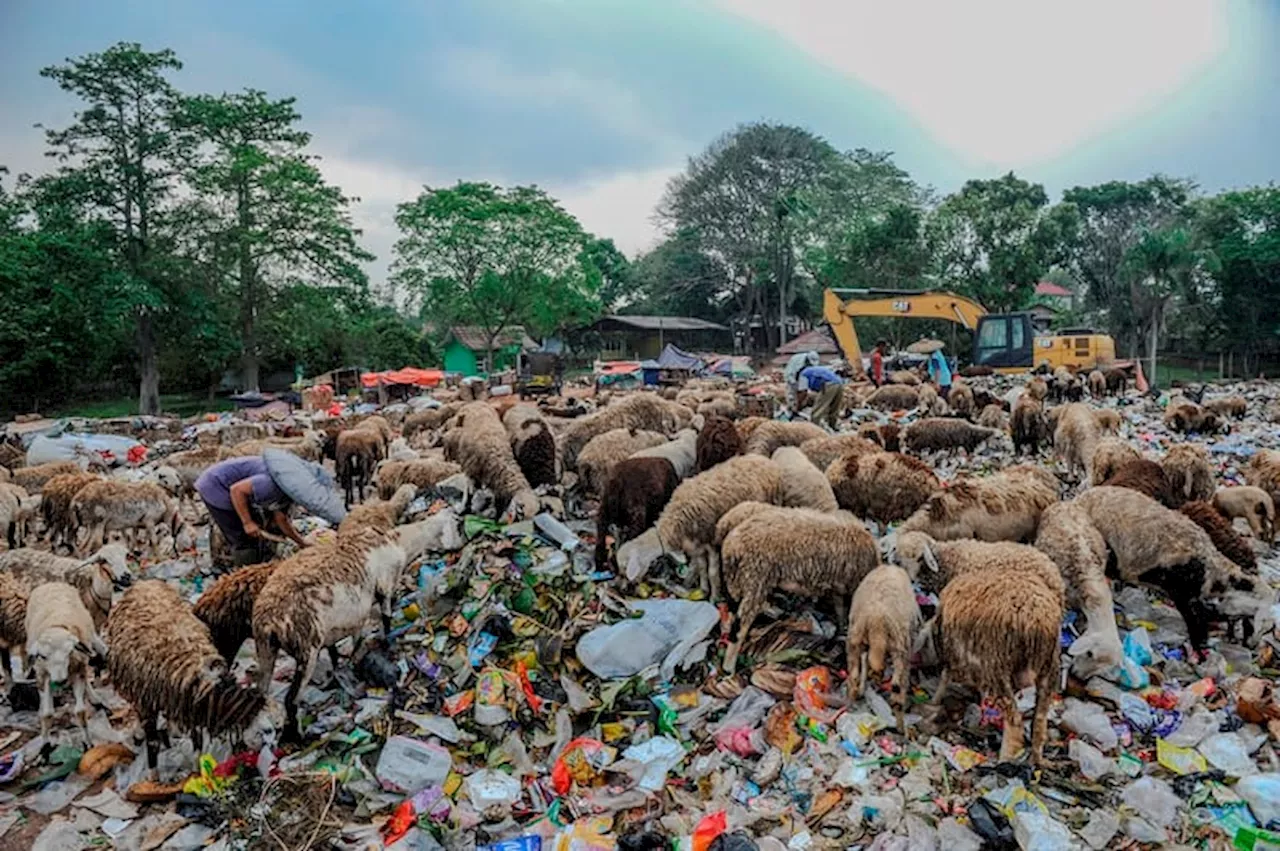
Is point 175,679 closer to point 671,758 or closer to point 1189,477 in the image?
point 671,758

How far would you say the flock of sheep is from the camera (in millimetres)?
3883

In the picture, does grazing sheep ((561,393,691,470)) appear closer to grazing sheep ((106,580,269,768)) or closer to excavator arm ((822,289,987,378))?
grazing sheep ((106,580,269,768))

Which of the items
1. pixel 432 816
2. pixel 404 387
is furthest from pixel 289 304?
pixel 432 816

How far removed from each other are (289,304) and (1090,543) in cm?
2891

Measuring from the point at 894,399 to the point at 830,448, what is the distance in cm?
876

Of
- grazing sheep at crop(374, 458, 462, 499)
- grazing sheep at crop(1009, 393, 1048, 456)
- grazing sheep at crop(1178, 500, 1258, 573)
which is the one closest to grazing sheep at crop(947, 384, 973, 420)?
grazing sheep at crop(1009, 393, 1048, 456)

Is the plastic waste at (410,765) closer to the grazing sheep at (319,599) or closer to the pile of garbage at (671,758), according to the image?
the pile of garbage at (671,758)

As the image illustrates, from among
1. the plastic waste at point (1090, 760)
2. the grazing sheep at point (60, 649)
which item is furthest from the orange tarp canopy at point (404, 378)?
the plastic waste at point (1090, 760)

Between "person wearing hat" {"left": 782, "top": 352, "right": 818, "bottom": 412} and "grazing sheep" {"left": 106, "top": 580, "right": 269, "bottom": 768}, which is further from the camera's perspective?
"person wearing hat" {"left": 782, "top": 352, "right": 818, "bottom": 412}

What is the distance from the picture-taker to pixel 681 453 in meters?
7.76

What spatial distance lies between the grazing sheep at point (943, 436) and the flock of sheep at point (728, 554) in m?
1.43

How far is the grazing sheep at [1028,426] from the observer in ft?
35.1

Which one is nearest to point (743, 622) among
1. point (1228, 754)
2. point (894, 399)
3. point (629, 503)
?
point (629, 503)

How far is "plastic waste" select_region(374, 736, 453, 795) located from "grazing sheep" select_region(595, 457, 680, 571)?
2306 mm
